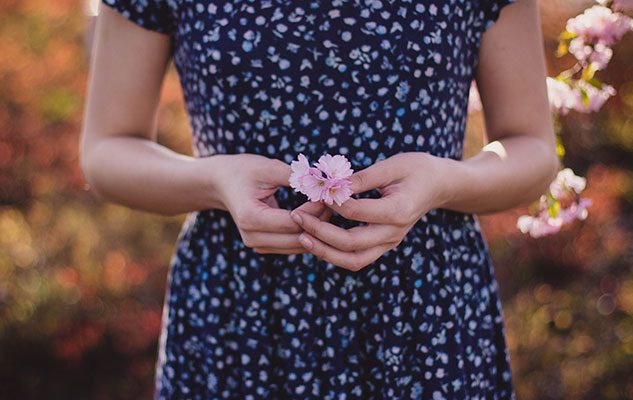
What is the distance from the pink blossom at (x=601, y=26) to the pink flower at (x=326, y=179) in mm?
676

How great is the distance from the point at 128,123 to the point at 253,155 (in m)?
0.29

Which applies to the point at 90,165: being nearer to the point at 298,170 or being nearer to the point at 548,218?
the point at 298,170

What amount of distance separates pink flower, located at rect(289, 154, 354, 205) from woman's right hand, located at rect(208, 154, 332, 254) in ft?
0.15

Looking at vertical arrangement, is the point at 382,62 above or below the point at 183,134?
above

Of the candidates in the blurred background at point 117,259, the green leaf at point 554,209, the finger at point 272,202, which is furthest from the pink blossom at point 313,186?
the blurred background at point 117,259

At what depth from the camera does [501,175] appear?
1147 millimetres

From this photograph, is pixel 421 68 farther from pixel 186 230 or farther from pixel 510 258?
pixel 510 258

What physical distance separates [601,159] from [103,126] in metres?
3.65

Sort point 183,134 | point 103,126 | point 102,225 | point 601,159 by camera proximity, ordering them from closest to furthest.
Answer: point 103,126, point 102,225, point 183,134, point 601,159

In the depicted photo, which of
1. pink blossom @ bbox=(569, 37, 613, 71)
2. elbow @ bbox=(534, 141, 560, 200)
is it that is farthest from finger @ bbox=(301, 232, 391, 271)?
pink blossom @ bbox=(569, 37, 613, 71)

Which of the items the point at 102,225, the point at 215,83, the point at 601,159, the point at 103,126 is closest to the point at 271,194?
the point at 215,83

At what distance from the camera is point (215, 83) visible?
1.15 metres

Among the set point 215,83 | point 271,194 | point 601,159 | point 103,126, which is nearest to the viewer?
point 271,194

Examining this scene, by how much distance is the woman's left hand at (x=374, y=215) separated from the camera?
95 centimetres
